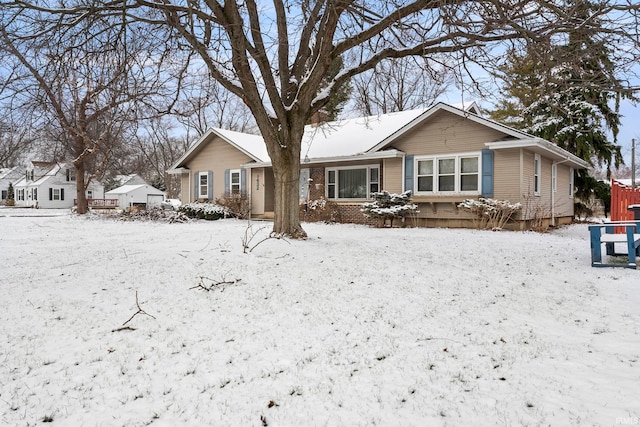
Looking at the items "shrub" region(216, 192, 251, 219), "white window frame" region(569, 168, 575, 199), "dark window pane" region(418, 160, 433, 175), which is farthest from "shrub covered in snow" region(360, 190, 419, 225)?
"white window frame" region(569, 168, 575, 199)

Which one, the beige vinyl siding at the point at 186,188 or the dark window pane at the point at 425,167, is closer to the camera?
the dark window pane at the point at 425,167

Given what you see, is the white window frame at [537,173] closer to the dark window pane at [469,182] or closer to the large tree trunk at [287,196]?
the dark window pane at [469,182]

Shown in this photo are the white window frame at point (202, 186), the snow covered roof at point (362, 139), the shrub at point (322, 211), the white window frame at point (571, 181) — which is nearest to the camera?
the snow covered roof at point (362, 139)

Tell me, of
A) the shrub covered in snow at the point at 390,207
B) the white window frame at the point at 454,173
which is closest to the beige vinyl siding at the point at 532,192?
the white window frame at the point at 454,173

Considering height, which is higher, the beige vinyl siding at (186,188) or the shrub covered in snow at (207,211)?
the beige vinyl siding at (186,188)

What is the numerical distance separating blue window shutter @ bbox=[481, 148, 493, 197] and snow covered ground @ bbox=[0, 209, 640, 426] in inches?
294

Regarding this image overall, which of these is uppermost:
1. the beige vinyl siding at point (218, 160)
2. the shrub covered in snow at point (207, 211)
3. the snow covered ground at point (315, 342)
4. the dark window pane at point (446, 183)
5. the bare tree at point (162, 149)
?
the bare tree at point (162, 149)

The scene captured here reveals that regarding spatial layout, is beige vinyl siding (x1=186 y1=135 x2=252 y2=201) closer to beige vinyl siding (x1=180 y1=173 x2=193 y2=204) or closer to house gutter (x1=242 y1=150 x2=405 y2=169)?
beige vinyl siding (x1=180 y1=173 x2=193 y2=204)

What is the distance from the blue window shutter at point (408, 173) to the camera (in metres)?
15.5

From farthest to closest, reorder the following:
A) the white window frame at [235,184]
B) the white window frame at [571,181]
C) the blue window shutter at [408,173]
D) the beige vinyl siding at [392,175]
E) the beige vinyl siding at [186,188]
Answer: the beige vinyl siding at [186,188]
the white window frame at [235,184]
the white window frame at [571,181]
the beige vinyl siding at [392,175]
the blue window shutter at [408,173]

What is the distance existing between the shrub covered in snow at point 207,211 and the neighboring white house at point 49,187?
34.2 metres

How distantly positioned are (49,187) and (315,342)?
181ft

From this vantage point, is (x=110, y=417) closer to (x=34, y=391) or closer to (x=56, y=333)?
(x=34, y=391)

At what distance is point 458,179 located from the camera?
14.6 metres
